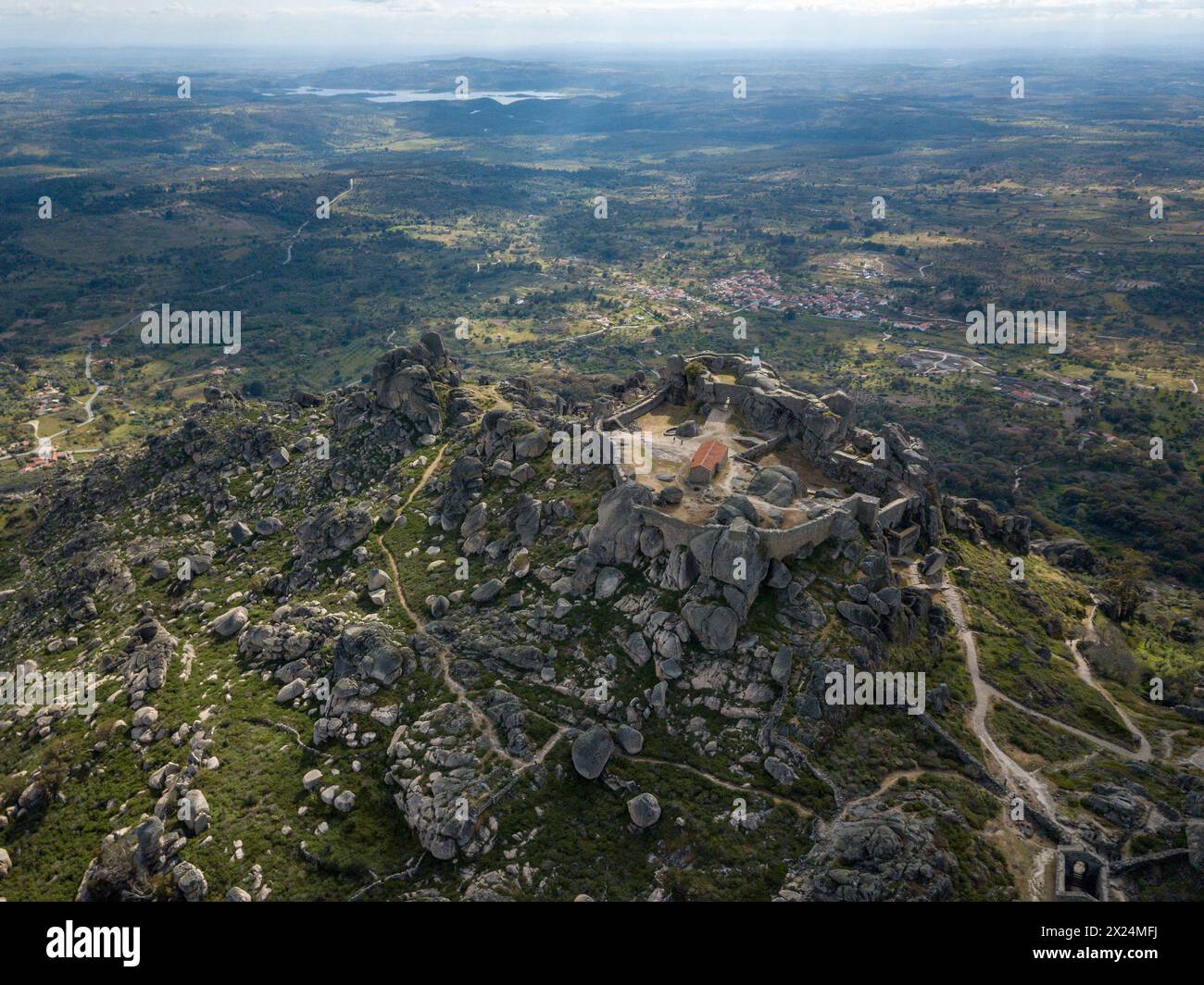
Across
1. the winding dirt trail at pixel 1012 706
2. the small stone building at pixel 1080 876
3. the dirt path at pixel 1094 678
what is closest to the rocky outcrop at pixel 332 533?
the winding dirt trail at pixel 1012 706

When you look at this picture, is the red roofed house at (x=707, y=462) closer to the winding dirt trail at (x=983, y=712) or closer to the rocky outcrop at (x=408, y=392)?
the winding dirt trail at (x=983, y=712)

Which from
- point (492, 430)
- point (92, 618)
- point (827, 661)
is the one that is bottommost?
point (92, 618)

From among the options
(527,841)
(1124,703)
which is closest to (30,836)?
(527,841)

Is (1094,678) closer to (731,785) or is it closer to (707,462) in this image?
(731,785)

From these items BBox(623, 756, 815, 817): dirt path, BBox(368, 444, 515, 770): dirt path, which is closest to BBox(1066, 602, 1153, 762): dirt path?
BBox(623, 756, 815, 817): dirt path

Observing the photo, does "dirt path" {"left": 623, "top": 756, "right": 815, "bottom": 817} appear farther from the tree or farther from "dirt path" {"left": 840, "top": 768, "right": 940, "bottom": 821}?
the tree

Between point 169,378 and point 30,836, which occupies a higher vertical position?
point 169,378

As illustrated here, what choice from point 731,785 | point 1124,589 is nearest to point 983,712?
point 731,785

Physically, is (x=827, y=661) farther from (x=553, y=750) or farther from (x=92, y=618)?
(x=92, y=618)
